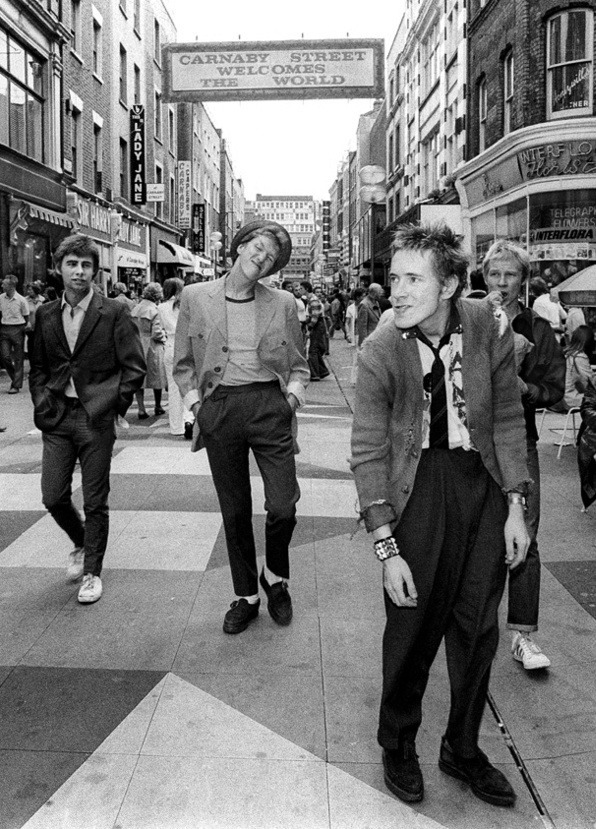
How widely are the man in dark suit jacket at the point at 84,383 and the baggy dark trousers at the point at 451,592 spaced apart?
2.26 metres

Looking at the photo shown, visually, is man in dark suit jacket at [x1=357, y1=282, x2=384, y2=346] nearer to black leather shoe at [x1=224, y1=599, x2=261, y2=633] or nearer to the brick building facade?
the brick building facade

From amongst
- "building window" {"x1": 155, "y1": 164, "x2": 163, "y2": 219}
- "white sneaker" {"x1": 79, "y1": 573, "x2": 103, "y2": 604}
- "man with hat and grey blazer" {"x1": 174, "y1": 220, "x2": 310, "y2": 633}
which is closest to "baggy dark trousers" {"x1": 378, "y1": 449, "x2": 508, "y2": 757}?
"man with hat and grey blazer" {"x1": 174, "y1": 220, "x2": 310, "y2": 633}

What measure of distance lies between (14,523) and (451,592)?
4.15 m

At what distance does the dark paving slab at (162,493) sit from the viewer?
6641 mm

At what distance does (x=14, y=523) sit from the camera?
6.11m

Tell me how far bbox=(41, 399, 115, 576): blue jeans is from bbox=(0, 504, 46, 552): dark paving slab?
1133 millimetres

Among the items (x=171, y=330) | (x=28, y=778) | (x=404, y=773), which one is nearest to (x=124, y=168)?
(x=171, y=330)

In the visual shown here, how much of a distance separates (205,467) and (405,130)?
33.3 meters

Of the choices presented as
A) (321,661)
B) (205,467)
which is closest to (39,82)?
(205,467)

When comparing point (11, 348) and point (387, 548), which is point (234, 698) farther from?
point (11, 348)

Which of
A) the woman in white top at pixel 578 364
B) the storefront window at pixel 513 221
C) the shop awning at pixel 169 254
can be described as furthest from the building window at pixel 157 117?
the woman in white top at pixel 578 364

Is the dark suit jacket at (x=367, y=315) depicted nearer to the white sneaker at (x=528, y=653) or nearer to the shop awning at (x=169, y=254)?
the white sneaker at (x=528, y=653)

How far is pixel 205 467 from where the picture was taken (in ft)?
26.6

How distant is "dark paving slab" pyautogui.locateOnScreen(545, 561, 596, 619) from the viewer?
4668 millimetres
